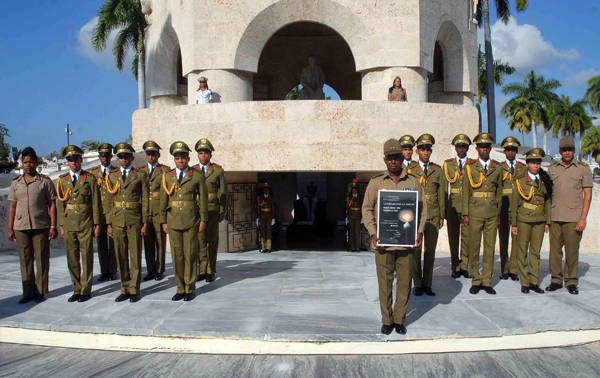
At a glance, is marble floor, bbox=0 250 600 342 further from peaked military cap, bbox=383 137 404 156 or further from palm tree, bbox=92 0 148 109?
palm tree, bbox=92 0 148 109

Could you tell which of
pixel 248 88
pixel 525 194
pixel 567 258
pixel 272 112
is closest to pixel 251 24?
pixel 248 88

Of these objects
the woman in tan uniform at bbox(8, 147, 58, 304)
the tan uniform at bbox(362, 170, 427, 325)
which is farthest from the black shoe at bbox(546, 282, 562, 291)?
the woman in tan uniform at bbox(8, 147, 58, 304)

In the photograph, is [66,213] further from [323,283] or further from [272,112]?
[272,112]

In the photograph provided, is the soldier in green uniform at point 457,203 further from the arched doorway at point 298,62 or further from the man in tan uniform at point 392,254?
the arched doorway at point 298,62

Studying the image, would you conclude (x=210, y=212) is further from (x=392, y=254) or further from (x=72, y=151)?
(x=392, y=254)

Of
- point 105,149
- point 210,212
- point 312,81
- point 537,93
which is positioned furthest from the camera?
point 537,93

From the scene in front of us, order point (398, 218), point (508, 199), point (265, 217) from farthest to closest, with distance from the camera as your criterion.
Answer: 1. point (265, 217)
2. point (508, 199)
3. point (398, 218)

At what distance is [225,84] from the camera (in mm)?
11375

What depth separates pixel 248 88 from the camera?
11852mm

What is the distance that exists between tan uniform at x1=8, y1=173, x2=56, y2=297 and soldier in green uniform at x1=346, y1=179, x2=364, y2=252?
678cm

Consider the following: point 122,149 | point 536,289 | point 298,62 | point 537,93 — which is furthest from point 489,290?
point 537,93

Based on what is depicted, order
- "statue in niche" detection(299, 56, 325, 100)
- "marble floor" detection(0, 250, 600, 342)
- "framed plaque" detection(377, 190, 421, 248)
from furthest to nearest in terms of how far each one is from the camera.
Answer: "statue in niche" detection(299, 56, 325, 100) → "marble floor" detection(0, 250, 600, 342) → "framed plaque" detection(377, 190, 421, 248)

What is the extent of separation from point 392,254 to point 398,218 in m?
0.40

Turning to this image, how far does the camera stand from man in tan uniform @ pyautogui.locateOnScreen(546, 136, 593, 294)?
6090 mm
